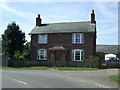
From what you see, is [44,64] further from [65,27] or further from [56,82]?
[56,82]

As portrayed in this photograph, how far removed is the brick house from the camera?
1497 inches

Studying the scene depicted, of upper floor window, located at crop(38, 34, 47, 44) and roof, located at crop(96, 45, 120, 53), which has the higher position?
upper floor window, located at crop(38, 34, 47, 44)

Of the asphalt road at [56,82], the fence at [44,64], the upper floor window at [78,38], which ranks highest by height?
the upper floor window at [78,38]

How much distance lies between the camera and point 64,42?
130 feet

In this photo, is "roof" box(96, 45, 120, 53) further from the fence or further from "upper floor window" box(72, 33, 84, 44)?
the fence

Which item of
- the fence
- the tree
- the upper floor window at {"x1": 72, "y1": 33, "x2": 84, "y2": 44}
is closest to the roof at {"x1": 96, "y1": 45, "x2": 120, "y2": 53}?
the upper floor window at {"x1": 72, "y1": 33, "x2": 84, "y2": 44}

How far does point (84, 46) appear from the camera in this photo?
3812cm

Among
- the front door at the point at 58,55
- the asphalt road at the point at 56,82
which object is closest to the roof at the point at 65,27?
the front door at the point at 58,55

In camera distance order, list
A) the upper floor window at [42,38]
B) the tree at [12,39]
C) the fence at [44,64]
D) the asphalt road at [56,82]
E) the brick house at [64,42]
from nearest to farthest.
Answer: the asphalt road at [56,82] → the fence at [44,64] → the brick house at [64,42] → the tree at [12,39] → the upper floor window at [42,38]

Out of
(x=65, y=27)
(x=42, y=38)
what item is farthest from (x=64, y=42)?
(x=42, y=38)

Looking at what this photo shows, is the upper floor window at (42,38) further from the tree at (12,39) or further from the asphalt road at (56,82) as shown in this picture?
the asphalt road at (56,82)

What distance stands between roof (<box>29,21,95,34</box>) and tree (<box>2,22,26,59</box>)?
2.55m

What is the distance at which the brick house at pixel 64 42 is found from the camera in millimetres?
38031

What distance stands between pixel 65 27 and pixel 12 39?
987 cm
